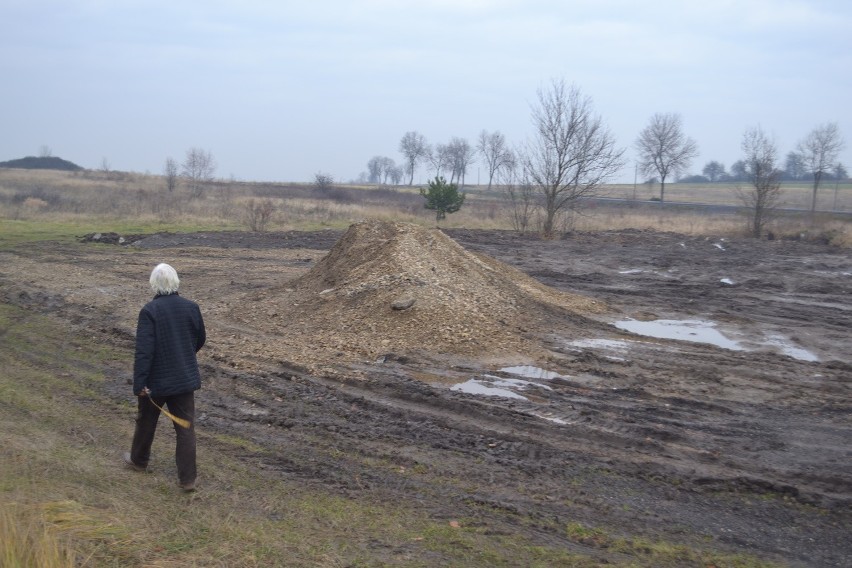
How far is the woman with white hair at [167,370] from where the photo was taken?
223 inches

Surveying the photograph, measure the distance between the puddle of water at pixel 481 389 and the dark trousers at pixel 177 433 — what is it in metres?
3.84

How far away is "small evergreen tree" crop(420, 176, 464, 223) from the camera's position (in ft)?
120

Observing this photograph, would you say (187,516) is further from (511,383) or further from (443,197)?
(443,197)

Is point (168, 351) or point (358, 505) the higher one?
point (168, 351)

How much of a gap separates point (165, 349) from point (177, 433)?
67 centimetres

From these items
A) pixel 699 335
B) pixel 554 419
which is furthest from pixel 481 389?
pixel 699 335

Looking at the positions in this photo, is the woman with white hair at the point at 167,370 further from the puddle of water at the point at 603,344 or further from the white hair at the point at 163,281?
the puddle of water at the point at 603,344

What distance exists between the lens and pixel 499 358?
1050 cm

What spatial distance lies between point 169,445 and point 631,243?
2651 centimetres

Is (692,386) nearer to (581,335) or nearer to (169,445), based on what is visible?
(581,335)

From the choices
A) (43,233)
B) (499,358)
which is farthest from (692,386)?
(43,233)

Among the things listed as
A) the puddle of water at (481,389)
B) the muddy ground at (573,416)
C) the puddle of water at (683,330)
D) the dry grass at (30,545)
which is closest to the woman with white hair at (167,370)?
the muddy ground at (573,416)

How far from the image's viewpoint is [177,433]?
5746 mm

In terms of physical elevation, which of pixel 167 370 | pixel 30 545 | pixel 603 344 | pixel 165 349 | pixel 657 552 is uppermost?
pixel 165 349
